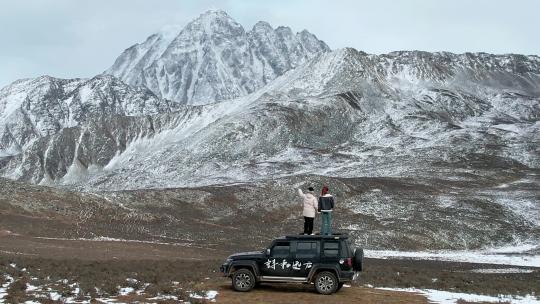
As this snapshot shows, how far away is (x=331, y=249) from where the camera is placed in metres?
23.8

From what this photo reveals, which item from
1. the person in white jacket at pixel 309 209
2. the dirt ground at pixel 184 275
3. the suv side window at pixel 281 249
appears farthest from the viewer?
the person in white jacket at pixel 309 209

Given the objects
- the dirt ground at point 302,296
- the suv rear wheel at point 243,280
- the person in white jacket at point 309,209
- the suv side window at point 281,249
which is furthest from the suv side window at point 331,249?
the suv rear wheel at point 243,280

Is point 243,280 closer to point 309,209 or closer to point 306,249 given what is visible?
point 306,249

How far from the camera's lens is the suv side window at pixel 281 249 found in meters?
24.1

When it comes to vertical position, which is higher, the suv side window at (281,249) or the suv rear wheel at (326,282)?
the suv side window at (281,249)

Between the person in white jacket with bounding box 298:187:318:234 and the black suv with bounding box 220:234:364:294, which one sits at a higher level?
the person in white jacket with bounding box 298:187:318:234

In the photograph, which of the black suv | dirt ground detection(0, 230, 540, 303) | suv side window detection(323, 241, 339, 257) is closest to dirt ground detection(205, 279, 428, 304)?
dirt ground detection(0, 230, 540, 303)

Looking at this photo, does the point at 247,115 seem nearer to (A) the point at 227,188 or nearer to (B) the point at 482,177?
(B) the point at 482,177

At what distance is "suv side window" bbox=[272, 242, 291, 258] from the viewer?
24.1 m

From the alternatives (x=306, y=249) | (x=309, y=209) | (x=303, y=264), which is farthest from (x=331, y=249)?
(x=309, y=209)

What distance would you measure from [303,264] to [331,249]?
1218mm

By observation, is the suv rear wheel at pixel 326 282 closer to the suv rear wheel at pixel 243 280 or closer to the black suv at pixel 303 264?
the black suv at pixel 303 264

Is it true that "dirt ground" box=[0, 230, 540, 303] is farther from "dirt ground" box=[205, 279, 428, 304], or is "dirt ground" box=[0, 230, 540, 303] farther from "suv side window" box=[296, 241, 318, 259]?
"suv side window" box=[296, 241, 318, 259]

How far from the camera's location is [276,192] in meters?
91.1
